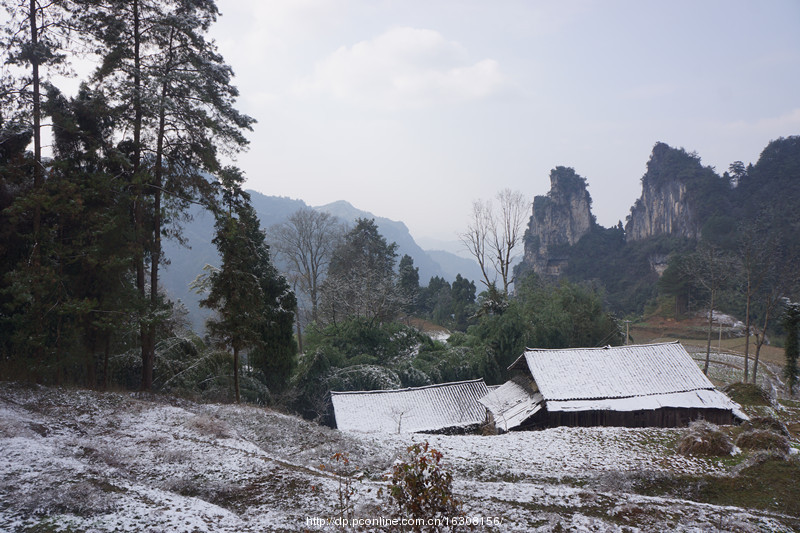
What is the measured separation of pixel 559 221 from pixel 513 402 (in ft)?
313

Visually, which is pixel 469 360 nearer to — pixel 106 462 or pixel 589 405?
pixel 589 405

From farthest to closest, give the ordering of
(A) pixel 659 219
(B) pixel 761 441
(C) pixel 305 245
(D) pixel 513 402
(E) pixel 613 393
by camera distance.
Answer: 1. (A) pixel 659 219
2. (C) pixel 305 245
3. (D) pixel 513 402
4. (E) pixel 613 393
5. (B) pixel 761 441

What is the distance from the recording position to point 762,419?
51.5 ft

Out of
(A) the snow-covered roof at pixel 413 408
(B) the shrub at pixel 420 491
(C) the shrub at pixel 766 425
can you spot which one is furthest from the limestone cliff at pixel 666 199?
(B) the shrub at pixel 420 491

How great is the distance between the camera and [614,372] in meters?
18.4

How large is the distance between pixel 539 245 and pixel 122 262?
348 feet

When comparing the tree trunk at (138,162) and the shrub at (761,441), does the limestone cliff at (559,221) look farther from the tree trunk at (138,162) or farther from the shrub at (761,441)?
the tree trunk at (138,162)

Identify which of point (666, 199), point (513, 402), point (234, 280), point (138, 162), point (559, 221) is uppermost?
point (666, 199)

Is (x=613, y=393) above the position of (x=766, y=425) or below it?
above

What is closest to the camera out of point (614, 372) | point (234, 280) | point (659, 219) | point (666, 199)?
point (234, 280)

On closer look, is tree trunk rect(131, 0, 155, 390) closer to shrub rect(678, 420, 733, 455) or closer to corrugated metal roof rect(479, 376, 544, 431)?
corrugated metal roof rect(479, 376, 544, 431)

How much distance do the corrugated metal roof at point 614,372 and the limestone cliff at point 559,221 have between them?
82.5 m

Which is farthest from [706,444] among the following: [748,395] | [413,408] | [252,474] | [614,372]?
[748,395]

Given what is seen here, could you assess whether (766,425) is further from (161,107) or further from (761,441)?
(161,107)
